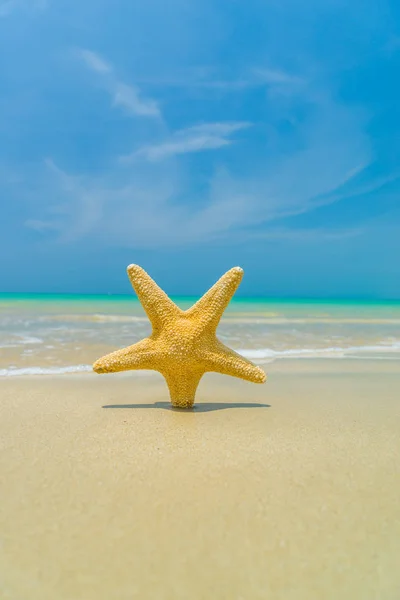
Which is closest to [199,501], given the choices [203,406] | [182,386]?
[182,386]

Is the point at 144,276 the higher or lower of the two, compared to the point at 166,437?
higher

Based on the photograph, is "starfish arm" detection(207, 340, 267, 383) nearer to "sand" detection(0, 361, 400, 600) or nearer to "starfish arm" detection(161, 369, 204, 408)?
"starfish arm" detection(161, 369, 204, 408)

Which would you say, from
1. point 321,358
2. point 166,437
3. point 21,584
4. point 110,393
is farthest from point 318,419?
point 321,358

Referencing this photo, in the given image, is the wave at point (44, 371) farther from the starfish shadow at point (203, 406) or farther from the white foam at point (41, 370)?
the starfish shadow at point (203, 406)

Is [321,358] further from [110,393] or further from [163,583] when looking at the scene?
[163,583]

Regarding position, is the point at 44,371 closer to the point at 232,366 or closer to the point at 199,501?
the point at 232,366

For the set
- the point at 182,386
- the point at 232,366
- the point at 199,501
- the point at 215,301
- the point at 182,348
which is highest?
the point at 215,301
